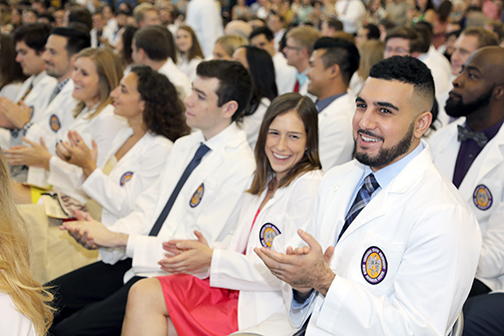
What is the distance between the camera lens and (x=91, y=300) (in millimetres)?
2322

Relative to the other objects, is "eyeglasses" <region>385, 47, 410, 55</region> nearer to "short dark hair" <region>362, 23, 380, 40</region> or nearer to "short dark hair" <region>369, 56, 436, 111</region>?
"short dark hair" <region>362, 23, 380, 40</region>

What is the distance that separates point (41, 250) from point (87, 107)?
1579 mm

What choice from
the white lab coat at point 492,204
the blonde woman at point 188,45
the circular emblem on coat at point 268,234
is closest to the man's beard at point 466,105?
the white lab coat at point 492,204

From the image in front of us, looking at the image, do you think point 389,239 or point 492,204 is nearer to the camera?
point 389,239

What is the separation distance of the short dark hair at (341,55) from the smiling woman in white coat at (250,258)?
4.45 feet

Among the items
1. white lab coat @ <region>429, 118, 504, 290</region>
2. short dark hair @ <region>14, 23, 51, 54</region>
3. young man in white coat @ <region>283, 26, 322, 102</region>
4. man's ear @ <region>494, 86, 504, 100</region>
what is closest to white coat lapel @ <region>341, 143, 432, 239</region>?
white lab coat @ <region>429, 118, 504, 290</region>

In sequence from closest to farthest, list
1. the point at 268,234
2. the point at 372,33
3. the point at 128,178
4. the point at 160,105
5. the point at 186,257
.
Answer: the point at 186,257
the point at 268,234
the point at 128,178
the point at 160,105
the point at 372,33

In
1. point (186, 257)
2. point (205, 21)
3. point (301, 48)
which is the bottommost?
point (186, 257)

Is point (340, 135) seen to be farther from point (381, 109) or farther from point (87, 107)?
point (87, 107)

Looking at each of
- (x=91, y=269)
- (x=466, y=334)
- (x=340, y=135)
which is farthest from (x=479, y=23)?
(x=91, y=269)

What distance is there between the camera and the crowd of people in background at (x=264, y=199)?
1.40 meters

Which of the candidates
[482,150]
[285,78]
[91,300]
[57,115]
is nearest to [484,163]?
[482,150]

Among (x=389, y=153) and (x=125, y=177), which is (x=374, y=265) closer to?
(x=389, y=153)

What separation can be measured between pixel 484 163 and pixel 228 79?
4.50 feet
